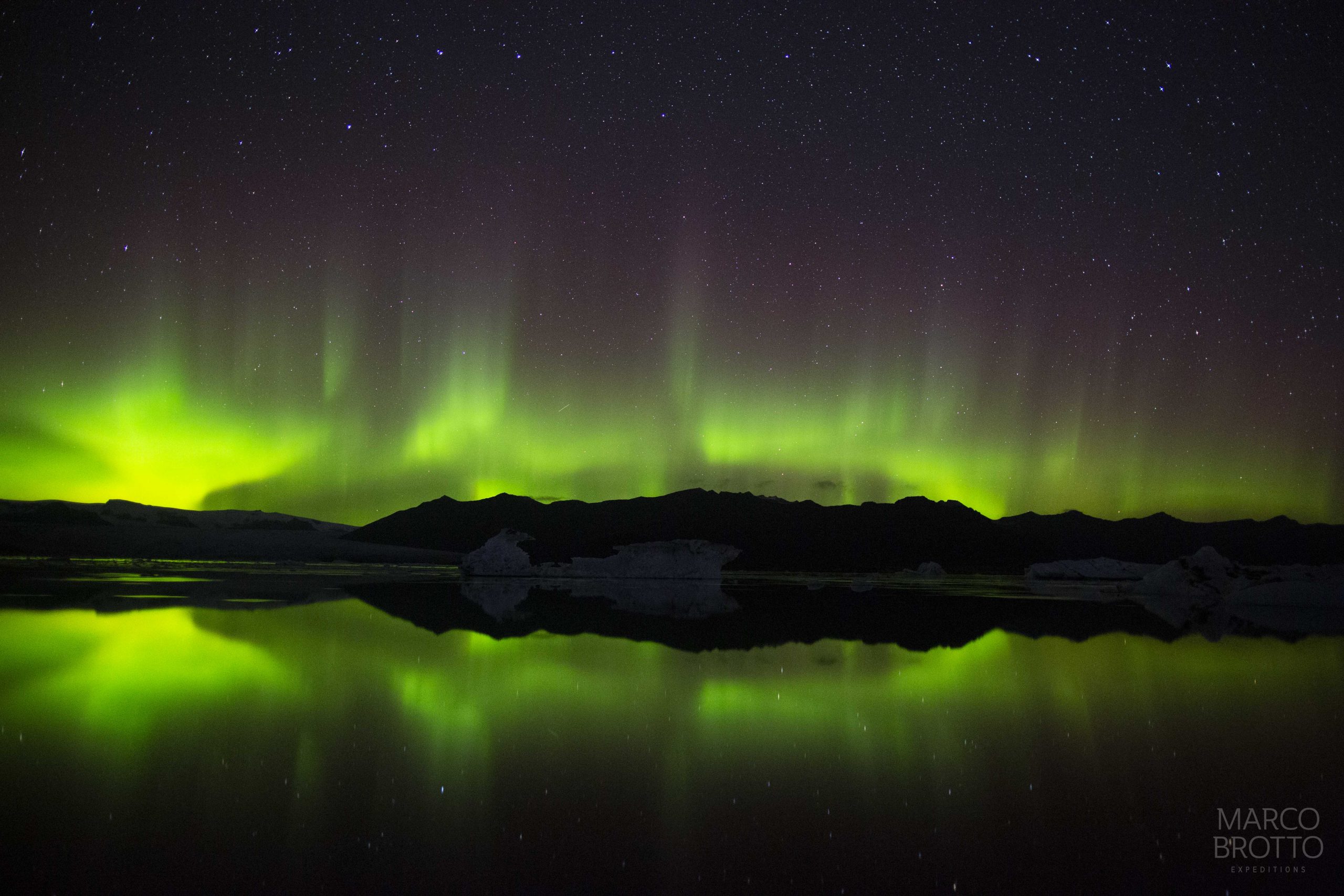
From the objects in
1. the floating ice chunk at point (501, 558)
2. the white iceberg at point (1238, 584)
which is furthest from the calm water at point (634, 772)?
the floating ice chunk at point (501, 558)

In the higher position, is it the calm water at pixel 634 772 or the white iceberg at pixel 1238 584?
the white iceberg at pixel 1238 584

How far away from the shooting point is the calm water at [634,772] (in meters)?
4.26

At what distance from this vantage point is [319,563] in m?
63.7

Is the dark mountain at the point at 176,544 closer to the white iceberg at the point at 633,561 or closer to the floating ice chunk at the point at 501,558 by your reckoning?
the floating ice chunk at the point at 501,558

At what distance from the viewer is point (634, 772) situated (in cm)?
588

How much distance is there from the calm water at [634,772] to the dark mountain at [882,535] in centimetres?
8519

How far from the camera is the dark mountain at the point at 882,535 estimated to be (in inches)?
4909

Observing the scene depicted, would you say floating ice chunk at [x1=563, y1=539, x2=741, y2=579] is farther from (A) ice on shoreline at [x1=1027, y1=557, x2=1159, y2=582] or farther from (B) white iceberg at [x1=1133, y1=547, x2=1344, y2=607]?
(A) ice on shoreline at [x1=1027, y1=557, x2=1159, y2=582]

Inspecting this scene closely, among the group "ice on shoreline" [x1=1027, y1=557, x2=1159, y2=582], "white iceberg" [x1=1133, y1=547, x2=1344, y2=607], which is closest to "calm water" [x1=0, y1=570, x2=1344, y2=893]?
"white iceberg" [x1=1133, y1=547, x2=1344, y2=607]

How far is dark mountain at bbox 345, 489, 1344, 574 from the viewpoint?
12469 cm

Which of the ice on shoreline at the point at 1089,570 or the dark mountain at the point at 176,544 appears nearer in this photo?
the ice on shoreline at the point at 1089,570

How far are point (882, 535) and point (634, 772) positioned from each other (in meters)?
141

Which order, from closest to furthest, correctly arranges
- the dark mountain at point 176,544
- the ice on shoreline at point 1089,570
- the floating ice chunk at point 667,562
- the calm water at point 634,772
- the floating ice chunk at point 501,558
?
the calm water at point 634,772
the floating ice chunk at point 501,558
the floating ice chunk at point 667,562
the ice on shoreline at point 1089,570
the dark mountain at point 176,544

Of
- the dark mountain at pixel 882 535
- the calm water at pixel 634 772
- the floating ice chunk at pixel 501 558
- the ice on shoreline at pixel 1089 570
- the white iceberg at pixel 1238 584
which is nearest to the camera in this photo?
the calm water at pixel 634 772
